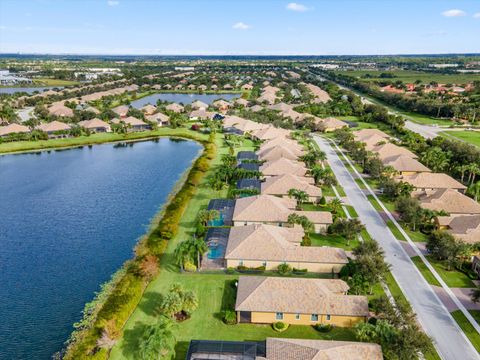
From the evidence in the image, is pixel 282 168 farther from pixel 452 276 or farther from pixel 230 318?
pixel 230 318

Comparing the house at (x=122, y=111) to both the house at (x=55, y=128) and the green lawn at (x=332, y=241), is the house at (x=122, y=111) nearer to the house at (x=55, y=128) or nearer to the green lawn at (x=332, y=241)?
the house at (x=55, y=128)

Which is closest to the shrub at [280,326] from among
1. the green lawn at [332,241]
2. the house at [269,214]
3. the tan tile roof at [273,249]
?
the tan tile roof at [273,249]

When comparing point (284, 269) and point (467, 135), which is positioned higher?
point (467, 135)

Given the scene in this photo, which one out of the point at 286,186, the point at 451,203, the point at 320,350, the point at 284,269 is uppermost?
the point at 286,186

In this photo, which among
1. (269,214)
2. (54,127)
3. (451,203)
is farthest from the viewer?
(54,127)

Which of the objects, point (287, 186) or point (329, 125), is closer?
point (287, 186)

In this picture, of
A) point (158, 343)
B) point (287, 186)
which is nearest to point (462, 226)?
point (287, 186)
